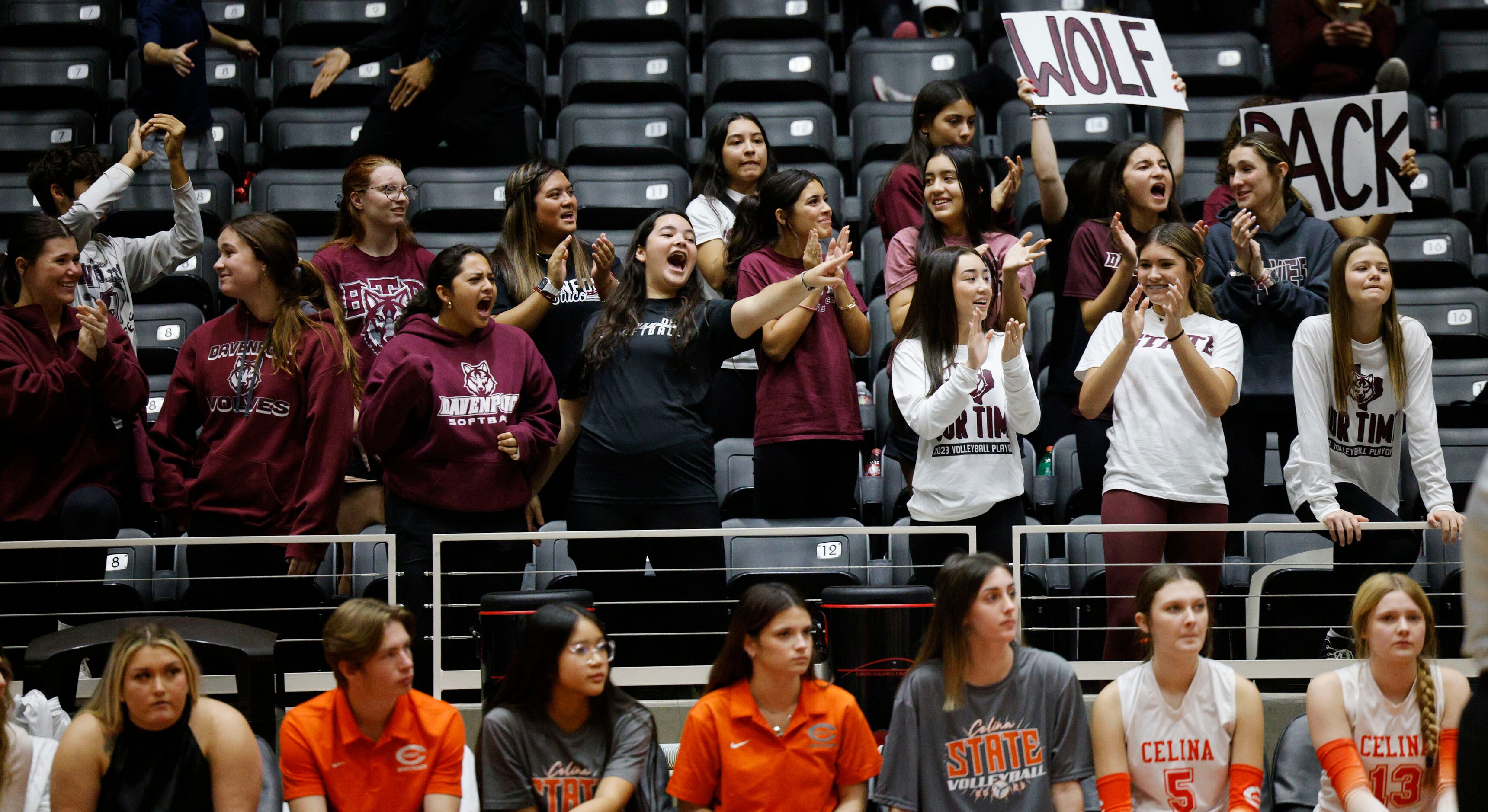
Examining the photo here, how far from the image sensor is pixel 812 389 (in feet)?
15.0

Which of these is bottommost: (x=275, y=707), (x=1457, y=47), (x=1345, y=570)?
(x=275, y=707)

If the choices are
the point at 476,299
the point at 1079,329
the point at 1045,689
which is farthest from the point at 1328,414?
the point at 476,299

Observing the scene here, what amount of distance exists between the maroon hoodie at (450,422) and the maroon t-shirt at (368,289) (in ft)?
1.47

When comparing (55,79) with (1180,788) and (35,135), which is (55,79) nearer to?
(35,135)

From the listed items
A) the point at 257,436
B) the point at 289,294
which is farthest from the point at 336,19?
the point at 257,436

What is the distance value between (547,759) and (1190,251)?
236 cm

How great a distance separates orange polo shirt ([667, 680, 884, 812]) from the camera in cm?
377

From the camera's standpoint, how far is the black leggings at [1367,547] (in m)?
4.36

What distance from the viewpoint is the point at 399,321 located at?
467cm

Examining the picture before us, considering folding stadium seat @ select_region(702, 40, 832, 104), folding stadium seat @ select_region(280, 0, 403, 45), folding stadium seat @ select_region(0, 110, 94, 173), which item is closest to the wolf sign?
folding stadium seat @ select_region(702, 40, 832, 104)

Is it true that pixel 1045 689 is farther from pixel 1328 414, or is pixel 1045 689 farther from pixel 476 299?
pixel 476 299

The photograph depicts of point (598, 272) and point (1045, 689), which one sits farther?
point (598, 272)

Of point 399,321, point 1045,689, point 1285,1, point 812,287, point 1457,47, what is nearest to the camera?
point 1045,689

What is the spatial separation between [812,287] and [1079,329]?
1192 millimetres
